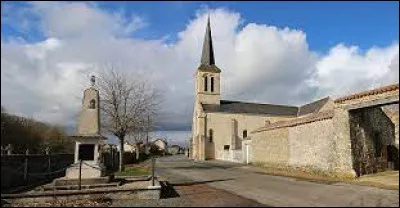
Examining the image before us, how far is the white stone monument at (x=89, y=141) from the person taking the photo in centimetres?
1580

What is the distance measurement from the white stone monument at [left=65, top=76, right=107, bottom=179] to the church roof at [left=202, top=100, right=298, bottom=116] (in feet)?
139

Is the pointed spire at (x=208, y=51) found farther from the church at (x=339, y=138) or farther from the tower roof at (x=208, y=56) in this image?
the church at (x=339, y=138)

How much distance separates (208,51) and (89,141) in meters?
49.0

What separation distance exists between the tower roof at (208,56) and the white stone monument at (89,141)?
45.8 metres

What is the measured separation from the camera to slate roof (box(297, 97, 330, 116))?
56.3 metres

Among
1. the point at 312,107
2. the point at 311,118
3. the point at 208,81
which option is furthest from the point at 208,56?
the point at 311,118

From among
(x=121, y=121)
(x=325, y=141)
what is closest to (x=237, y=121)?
(x=121, y=121)

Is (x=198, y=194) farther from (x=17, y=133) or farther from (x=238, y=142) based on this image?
(x=238, y=142)

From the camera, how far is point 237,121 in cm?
6088

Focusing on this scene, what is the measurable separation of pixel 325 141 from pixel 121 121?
15575mm

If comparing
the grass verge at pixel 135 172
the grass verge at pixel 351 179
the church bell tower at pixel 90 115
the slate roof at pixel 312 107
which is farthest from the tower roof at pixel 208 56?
the church bell tower at pixel 90 115

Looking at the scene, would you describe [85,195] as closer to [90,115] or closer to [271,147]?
[90,115]

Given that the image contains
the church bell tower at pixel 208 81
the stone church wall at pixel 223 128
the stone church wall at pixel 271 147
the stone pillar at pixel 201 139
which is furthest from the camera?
the church bell tower at pixel 208 81

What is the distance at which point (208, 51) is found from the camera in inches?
2512
